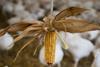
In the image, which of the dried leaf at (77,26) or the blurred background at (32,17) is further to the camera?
the blurred background at (32,17)

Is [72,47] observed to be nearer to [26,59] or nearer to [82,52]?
[82,52]

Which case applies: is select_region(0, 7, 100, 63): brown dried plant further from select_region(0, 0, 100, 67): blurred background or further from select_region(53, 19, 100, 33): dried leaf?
select_region(0, 0, 100, 67): blurred background

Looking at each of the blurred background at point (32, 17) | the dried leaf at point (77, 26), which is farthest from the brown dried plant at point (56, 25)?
the blurred background at point (32, 17)

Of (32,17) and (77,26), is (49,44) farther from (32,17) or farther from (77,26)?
(32,17)

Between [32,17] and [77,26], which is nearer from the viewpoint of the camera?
[77,26]

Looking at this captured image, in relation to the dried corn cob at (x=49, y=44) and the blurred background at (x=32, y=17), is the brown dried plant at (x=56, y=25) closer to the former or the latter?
the dried corn cob at (x=49, y=44)

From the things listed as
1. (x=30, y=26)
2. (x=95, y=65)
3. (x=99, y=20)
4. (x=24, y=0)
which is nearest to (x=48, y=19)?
(x=30, y=26)

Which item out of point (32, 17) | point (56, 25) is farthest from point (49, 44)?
point (32, 17)

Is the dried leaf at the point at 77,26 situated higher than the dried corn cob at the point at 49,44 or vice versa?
the dried leaf at the point at 77,26
